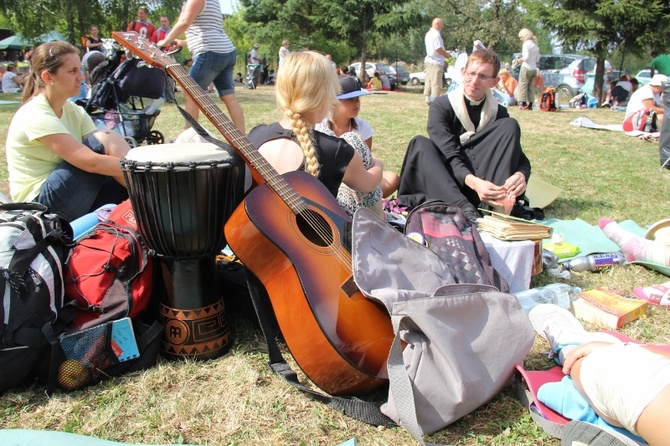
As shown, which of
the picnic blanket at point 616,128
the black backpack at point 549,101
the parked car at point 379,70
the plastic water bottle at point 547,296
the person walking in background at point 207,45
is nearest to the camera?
the plastic water bottle at point 547,296

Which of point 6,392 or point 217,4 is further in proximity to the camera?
point 217,4

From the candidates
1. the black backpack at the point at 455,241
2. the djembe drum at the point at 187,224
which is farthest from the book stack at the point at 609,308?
the djembe drum at the point at 187,224

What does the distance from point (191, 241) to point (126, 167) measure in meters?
0.39

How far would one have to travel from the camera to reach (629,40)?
1747 cm

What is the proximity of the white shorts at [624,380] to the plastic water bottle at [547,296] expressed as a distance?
0.97 meters

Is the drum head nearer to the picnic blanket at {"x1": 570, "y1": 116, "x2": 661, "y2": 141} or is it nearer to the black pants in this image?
the black pants

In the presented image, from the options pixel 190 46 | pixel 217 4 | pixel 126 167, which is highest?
pixel 217 4

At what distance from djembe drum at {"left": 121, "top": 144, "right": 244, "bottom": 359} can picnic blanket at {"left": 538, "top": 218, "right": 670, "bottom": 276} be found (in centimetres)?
220

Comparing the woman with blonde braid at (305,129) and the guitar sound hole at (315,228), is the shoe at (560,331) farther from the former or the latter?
the woman with blonde braid at (305,129)

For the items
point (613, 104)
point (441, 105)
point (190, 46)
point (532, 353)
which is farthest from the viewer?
point (613, 104)

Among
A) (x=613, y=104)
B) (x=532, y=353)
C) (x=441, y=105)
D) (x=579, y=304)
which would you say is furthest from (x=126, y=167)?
(x=613, y=104)

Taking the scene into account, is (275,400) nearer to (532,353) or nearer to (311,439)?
(311,439)

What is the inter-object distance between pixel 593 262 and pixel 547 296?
67cm

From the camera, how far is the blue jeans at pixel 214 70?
17.9 ft
